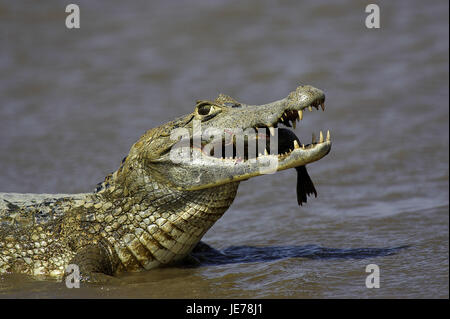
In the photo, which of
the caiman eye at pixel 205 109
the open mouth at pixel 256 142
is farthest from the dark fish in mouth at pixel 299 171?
the caiman eye at pixel 205 109

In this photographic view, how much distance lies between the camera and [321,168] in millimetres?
8062

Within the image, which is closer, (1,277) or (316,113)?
(1,277)

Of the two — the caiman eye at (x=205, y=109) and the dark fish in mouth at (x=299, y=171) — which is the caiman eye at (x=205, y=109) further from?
the dark fish in mouth at (x=299, y=171)

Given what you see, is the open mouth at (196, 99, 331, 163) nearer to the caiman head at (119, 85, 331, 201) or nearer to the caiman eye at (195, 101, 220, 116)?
the caiman head at (119, 85, 331, 201)

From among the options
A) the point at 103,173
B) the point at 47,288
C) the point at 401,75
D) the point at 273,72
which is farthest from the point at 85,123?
the point at 47,288

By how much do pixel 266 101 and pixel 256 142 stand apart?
221 inches

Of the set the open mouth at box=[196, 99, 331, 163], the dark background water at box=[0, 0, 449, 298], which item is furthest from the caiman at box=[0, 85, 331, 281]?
the dark background water at box=[0, 0, 449, 298]

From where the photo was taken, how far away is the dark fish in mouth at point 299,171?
450 centimetres

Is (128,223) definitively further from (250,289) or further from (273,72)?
(273,72)

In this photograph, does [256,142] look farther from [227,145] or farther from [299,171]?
[299,171]

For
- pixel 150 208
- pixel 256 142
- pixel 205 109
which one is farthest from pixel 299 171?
pixel 150 208

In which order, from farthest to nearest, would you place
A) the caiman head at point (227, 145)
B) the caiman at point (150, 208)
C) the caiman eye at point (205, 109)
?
the caiman eye at point (205, 109), the caiman at point (150, 208), the caiman head at point (227, 145)

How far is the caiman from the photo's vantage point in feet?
14.6

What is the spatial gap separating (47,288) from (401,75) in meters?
7.81
